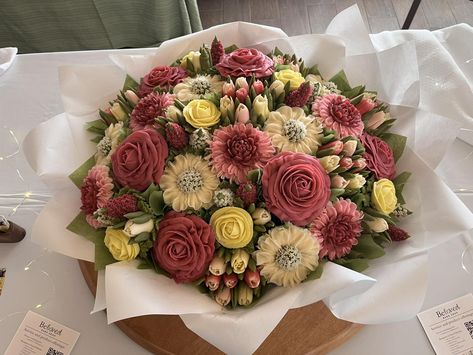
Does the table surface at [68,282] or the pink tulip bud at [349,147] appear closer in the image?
the pink tulip bud at [349,147]

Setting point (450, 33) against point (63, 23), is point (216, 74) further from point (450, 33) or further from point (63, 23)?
point (63, 23)

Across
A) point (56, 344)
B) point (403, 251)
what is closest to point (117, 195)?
point (56, 344)

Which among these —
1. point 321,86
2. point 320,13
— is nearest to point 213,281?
point 321,86

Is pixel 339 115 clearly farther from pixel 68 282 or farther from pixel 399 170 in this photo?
pixel 68 282

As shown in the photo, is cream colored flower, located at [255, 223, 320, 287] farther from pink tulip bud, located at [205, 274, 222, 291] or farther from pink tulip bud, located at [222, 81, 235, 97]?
pink tulip bud, located at [222, 81, 235, 97]

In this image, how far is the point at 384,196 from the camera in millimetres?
628

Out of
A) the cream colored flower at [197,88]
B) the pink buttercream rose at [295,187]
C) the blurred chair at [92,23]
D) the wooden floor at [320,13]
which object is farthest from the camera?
the wooden floor at [320,13]

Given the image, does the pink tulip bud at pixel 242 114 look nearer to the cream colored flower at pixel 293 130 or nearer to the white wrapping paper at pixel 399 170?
the cream colored flower at pixel 293 130

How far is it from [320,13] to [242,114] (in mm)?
1705

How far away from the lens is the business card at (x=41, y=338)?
732 millimetres

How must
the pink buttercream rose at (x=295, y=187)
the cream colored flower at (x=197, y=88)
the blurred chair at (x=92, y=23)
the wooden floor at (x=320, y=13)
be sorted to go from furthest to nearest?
the wooden floor at (x=320, y=13), the blurred chair at (x=92, y=23), the cream colored flower at (x=197, y=88), the pink buttercream rose at (x=295, y=187)

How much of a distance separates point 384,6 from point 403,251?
5.94ft

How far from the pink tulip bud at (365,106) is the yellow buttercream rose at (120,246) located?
40cm

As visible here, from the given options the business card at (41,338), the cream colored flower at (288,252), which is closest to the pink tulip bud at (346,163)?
the cream colored flower at (288,252)
